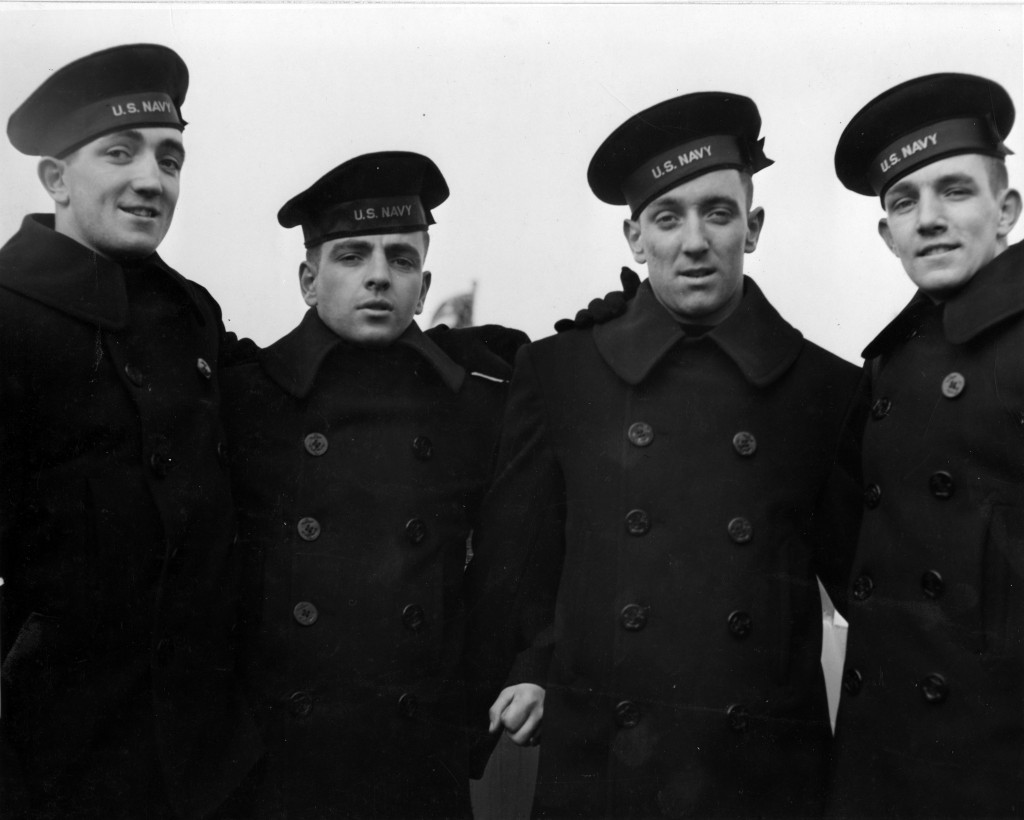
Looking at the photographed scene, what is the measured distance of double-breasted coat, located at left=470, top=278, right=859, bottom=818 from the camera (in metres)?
2.58

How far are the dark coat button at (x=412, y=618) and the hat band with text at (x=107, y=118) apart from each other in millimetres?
1579

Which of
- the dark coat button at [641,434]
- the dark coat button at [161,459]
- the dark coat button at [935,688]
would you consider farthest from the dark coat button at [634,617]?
the dark coat button at [161,459]

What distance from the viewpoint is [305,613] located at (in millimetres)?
2791

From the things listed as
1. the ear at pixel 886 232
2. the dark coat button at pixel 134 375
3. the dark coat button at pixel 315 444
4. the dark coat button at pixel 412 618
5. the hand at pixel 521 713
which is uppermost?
the ear at pixel 886 232

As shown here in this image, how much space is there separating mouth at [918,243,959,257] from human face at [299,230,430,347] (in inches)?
58.5

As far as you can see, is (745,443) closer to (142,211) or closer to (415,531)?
(415,531)

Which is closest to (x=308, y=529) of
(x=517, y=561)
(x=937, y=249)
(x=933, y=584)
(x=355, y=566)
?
(x=355, y=566)

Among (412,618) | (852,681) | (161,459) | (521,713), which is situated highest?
(161,459)

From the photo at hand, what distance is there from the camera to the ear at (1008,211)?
2.55 meters

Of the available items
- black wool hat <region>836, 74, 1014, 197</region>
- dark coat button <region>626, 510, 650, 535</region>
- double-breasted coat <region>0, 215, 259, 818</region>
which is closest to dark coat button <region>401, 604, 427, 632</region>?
double-breasted coat <region>0, 215, 259, 818</region>

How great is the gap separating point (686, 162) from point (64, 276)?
5.76 feet

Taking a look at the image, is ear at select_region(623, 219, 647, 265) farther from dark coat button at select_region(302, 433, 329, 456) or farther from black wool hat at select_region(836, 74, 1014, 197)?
dark coat button at select_region(302, 433, 329, 456)

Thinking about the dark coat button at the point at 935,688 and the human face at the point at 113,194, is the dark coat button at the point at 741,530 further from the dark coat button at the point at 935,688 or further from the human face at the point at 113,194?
the human face at the point at 113,194

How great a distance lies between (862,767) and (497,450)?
135cm
